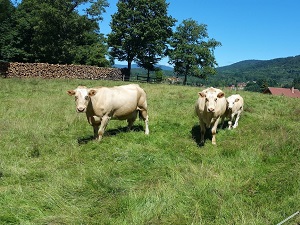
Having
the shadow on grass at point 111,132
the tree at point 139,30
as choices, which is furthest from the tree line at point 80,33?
the shadow on grass at point 111,132

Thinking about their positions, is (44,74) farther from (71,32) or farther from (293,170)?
(293,170)

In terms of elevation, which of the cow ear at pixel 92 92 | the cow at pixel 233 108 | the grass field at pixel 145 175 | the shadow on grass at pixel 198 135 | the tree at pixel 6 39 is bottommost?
the grass field at pixel 145 175

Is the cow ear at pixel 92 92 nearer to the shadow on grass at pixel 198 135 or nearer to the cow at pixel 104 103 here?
the cow at pixel 104 103

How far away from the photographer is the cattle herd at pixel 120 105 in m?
8.12

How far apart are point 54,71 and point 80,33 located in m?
8.05

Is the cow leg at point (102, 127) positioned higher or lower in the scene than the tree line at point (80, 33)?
lower

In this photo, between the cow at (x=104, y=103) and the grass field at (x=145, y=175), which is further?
the cow at (x=104, y=103)

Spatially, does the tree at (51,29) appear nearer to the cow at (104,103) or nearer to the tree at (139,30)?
the tree at (139,30)

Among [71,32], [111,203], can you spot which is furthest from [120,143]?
[71,32]

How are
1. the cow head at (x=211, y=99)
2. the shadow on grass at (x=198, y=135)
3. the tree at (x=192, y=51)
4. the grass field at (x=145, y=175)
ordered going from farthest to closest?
the tree at (x=192, y=51)
the shadow on grass at (x=198, y=135)
the cow head at (x=211, y=99)
the grass field at (x=145, y=175)

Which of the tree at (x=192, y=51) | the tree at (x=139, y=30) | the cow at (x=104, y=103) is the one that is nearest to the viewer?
the cow at (x=104, y=103)

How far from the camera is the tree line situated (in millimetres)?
37250

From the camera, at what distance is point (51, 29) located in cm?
3691

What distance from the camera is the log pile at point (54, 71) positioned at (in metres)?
31.5
